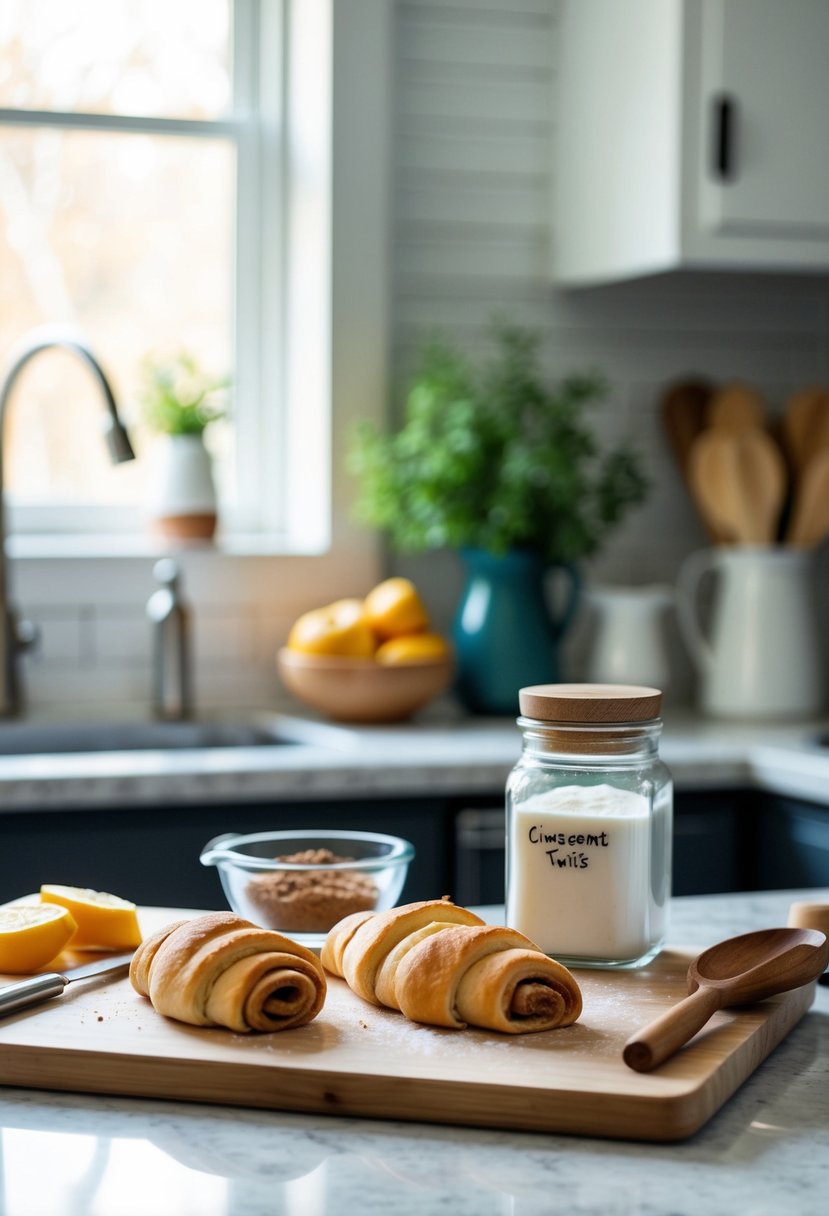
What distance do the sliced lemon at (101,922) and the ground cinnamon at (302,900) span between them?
93 millimetres

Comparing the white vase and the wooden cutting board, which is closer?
the wooden cutting board

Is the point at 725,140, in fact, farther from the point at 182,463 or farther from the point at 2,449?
the point at 2,449

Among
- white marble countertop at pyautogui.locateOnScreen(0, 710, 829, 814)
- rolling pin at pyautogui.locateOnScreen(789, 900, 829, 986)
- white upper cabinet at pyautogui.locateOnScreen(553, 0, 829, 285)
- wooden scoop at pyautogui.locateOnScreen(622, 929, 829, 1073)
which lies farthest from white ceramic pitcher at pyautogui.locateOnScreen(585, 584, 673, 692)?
wooden scoop at pyautogui.locateOnScreen(622, 929, 829, 1073)

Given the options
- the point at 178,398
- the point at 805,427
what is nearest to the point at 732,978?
the point at 178,398

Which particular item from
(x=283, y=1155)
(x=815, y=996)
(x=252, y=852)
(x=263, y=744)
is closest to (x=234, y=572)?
(x=263, y=744)

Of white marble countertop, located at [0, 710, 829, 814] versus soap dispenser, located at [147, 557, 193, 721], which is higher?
soap dispenser, located at [147, 557, 193, 721]

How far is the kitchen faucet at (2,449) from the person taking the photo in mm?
2549

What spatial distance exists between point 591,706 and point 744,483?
187 cm

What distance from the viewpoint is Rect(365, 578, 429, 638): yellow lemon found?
2646 millimetres

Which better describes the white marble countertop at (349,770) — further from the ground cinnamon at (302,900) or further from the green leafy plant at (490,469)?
the ground cinnamon at (302,900)

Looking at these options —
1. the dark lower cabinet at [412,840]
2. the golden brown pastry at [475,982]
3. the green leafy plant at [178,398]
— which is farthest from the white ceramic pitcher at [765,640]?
the golden brown pastry at [475,982]

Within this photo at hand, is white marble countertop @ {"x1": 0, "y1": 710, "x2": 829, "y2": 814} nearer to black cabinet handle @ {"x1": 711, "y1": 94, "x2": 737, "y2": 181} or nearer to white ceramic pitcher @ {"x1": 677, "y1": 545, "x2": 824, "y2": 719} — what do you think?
white ceramic pitcher @ {"x1": 677, "y1": 545, "x2": 824, "y2": 719}

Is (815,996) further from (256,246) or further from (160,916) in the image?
(256,246)

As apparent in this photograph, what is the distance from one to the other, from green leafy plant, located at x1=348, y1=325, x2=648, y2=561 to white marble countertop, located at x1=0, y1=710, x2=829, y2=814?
0.36m
